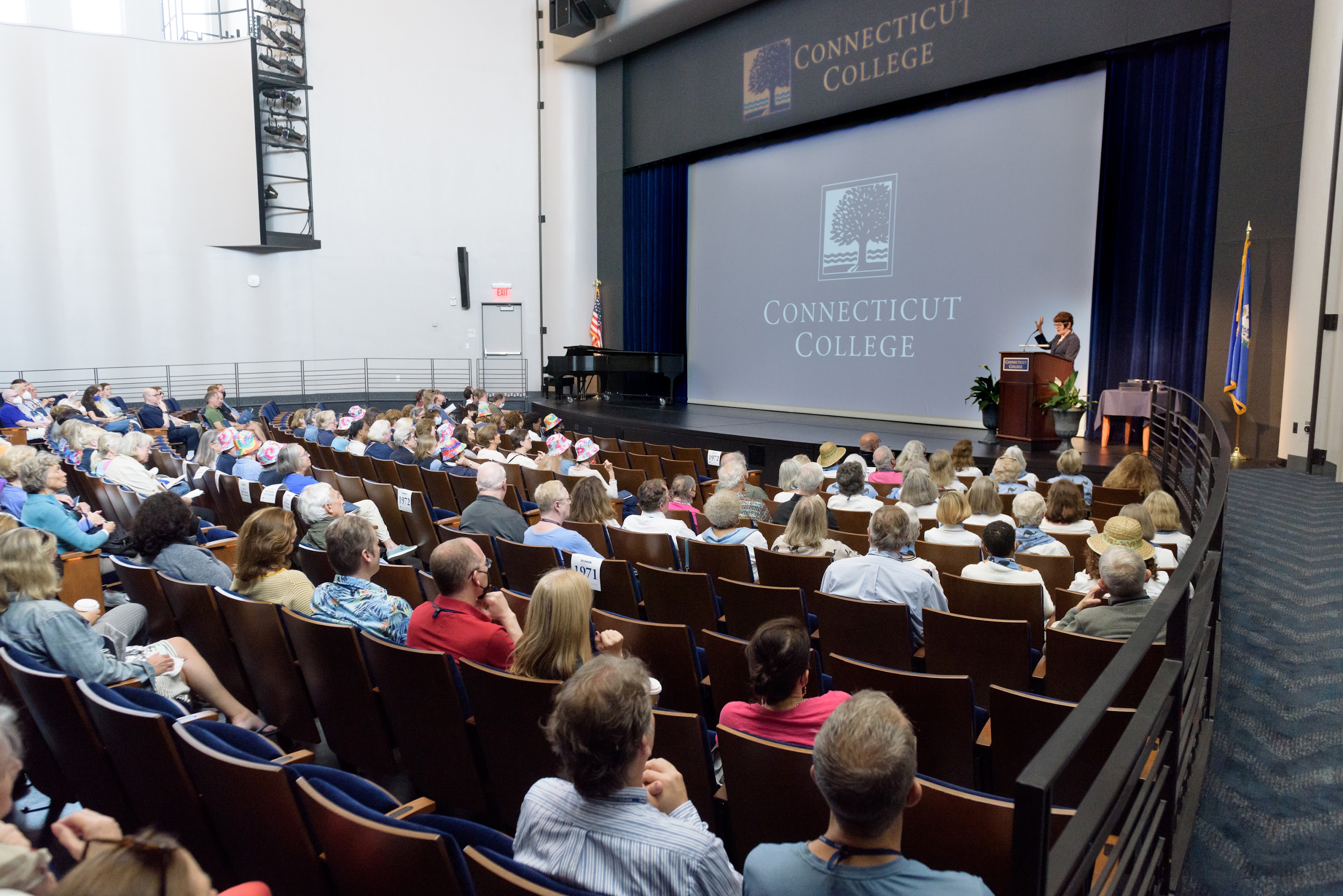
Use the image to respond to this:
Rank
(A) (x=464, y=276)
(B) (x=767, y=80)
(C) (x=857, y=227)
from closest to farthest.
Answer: (C) (x=857, y=227) → (B) (x=767, y=80) → (A) (x=464, y=276)

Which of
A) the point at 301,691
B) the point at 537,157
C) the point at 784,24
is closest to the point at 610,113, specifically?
the point at 537,157

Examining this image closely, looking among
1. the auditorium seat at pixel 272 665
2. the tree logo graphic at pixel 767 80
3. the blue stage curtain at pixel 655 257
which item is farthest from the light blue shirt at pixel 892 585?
the blue stage curtain at pixel 655 257

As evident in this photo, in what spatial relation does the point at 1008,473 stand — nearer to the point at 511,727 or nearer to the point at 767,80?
the point at 511,727

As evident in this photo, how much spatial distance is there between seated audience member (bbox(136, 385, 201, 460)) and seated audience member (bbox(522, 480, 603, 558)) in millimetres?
7631

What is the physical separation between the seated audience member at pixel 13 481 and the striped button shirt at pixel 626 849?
14.7 feet

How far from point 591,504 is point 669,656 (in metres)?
2.05

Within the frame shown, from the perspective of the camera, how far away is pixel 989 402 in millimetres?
9492

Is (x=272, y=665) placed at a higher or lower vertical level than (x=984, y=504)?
lower

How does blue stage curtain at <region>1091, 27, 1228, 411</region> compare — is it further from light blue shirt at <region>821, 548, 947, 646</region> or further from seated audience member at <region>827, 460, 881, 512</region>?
light blue shirt at <region>821, 548, 947, 646</region>

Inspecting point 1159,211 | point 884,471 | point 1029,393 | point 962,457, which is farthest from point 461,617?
point 1159,211

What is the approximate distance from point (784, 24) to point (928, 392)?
6.27 m

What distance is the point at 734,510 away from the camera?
421 centimetres

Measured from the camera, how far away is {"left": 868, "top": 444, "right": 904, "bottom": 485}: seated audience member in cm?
639

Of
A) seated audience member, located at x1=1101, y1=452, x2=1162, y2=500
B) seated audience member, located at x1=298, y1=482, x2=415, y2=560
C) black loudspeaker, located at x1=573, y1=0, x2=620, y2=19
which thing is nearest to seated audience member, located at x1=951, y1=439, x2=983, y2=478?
seated audience member, located at x1=1101, y1=452, x2=1162, y2=500
